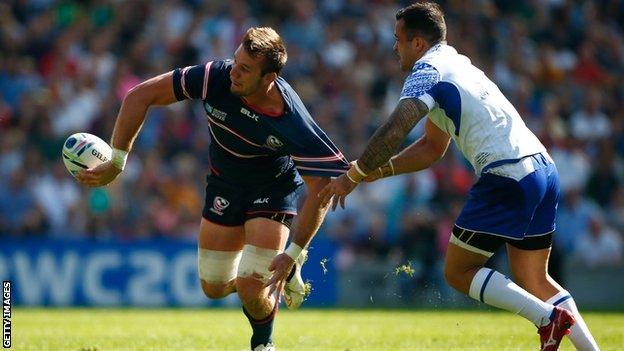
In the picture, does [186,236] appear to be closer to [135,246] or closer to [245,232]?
[135,246]

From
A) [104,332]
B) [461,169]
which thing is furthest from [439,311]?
[104,332]

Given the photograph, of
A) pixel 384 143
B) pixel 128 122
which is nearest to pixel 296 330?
pixel 128 122

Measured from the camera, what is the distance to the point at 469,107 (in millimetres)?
7914

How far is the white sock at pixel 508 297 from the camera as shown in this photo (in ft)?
25.3

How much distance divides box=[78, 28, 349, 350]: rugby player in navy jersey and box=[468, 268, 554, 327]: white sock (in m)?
1.24

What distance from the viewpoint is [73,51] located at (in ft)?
64.1

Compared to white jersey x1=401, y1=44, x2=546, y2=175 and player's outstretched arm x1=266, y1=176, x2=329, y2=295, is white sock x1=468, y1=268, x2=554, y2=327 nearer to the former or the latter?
white jersey x1=401, y1=44, x2=546, y2=175

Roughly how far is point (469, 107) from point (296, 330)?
505 centimetres

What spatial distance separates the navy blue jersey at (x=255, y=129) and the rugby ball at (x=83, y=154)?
0.79 m

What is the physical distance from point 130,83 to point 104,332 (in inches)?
317

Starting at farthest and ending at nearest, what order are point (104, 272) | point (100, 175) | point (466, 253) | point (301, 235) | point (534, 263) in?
1. point (104, 272)
2. point (100, 175)
3. point (301, 235)
4. point (534, 263)
5. point (466, 253)

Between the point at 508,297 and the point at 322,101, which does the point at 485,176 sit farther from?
Result: the point at 322,101

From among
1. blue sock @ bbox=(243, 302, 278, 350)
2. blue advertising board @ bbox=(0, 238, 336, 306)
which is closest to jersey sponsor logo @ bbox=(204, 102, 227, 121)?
blue sock @ bbox=(243, 302, 278, 350)

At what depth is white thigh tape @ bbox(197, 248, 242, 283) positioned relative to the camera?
368 inches
